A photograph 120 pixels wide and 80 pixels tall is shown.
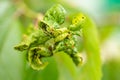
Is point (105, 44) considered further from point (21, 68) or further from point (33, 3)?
point (21, 68)

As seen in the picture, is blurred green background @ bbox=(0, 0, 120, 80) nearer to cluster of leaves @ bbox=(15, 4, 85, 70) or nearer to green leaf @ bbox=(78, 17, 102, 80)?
green leaf @ bbox=(78, 17, 102, 80)

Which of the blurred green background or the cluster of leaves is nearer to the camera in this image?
the cluster of leaves

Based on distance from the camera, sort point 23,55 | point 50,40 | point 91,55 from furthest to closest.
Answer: point 23,55
point 91,55
point 50,40

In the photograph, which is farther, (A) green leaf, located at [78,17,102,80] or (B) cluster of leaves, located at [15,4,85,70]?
(A) green leaf, located at [78,17,102,80]

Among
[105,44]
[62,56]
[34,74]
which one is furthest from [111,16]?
[34,74]

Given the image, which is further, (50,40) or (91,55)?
(91,55)

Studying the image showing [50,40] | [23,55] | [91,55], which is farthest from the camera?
[23,55]

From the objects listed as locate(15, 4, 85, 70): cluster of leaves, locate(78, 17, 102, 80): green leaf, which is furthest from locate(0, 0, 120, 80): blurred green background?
locate(15, 4, 85, 70): cluster of leaves
